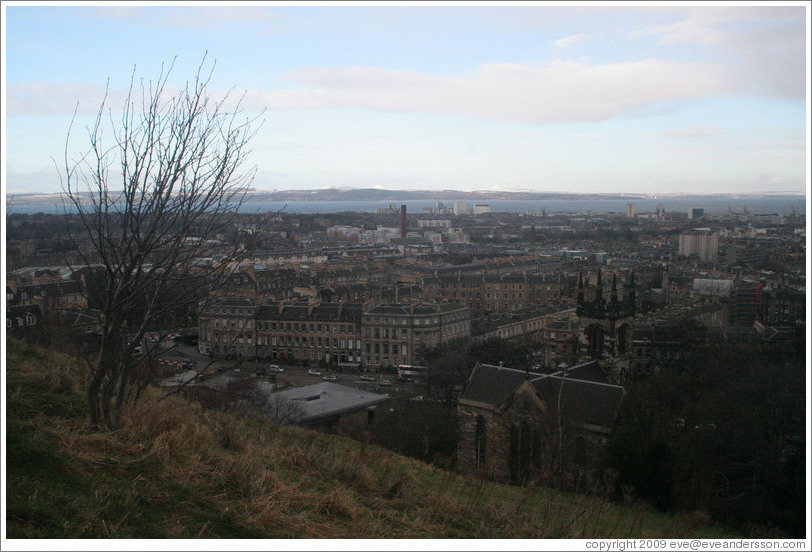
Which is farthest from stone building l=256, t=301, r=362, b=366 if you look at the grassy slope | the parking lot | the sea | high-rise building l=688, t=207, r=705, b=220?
high-rise building l=688, t=207, r=705, b=220

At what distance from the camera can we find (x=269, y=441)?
586cm

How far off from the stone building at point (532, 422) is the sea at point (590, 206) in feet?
13.2

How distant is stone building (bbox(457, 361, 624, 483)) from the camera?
32.1ft

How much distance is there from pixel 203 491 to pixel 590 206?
10381 cm

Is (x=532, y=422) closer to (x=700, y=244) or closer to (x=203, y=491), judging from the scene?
(x=203, y=491)

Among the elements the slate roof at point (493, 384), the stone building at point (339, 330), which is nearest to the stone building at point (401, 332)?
the stone building at point (339, 330)

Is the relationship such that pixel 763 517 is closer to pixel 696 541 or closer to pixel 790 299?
pixel 696 541

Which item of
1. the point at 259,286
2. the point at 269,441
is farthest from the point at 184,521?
the point at 259,286

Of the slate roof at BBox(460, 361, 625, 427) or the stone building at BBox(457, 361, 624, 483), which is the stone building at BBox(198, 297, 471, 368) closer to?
the slate roof at BBox(460, 361, 625, 427)

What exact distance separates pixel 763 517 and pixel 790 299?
14207 mm

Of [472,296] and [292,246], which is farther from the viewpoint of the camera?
[292,246]

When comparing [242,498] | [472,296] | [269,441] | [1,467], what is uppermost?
[1,467]

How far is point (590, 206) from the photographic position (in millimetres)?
103000

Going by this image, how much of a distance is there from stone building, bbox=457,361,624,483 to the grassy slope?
14.4ft
